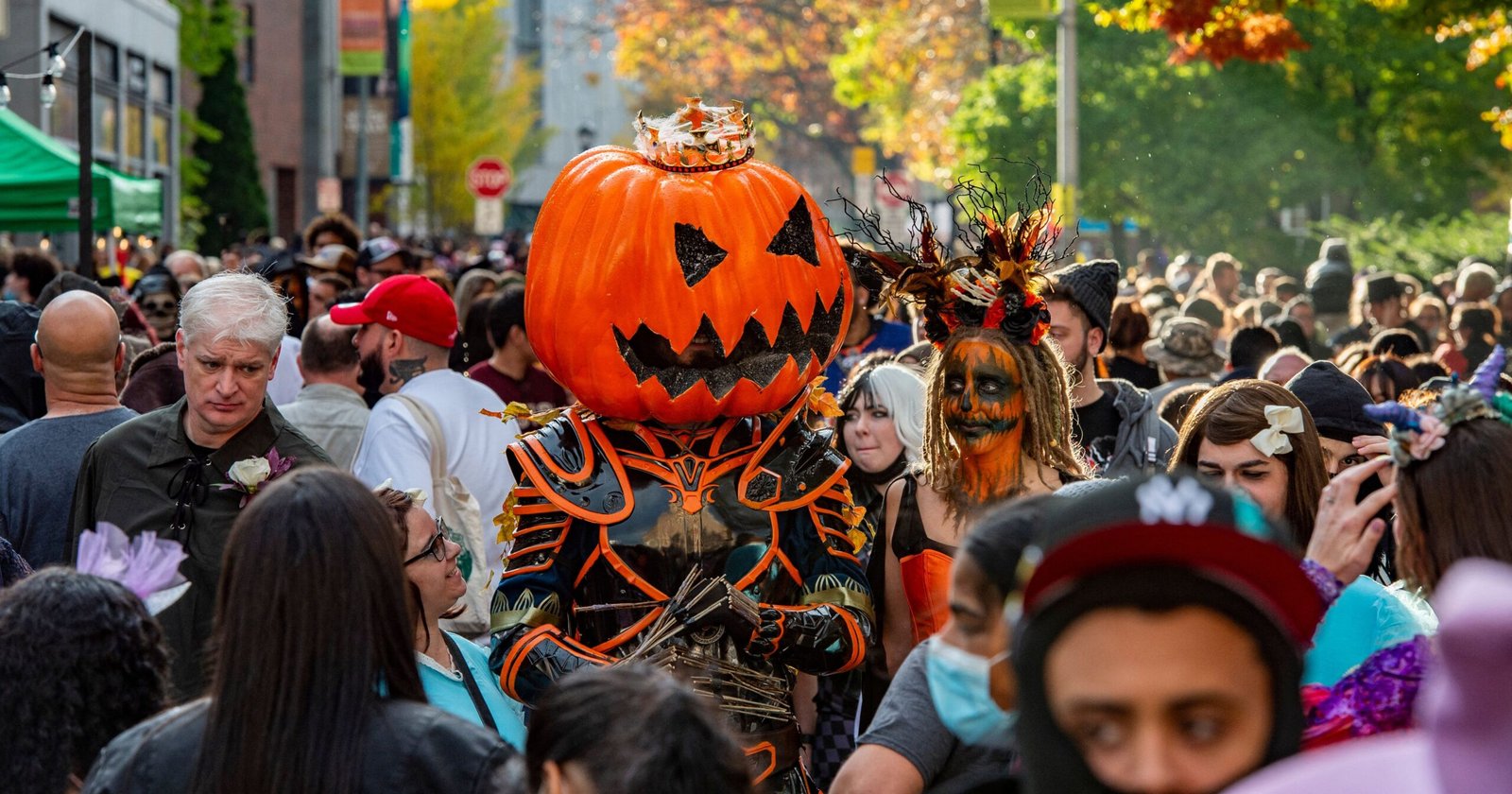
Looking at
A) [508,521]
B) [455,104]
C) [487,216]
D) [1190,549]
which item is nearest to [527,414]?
[508,521]

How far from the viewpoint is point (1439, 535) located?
3084 mm

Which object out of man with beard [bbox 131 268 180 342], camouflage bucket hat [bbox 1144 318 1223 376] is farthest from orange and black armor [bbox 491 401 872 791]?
man with beard [bbox 131 268 180 342]

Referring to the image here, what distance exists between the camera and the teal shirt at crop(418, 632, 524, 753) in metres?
3.93

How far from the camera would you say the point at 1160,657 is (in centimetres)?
198

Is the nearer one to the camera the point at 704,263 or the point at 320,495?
the point at 320,495

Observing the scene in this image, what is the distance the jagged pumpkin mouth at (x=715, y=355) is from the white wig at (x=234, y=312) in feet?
3.99

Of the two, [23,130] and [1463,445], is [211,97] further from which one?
[1463,445]

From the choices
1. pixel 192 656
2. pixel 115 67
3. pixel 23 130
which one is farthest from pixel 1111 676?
pixel 115 67

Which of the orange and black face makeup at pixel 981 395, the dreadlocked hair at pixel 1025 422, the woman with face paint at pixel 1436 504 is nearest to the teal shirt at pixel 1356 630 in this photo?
the woman with face paint at pixel 1436 504

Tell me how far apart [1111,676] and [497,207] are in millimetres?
28802

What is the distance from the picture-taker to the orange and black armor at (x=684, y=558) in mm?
4445

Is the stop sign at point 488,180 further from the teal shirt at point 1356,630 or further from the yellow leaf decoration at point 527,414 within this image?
the teal shirt at point 1356,630

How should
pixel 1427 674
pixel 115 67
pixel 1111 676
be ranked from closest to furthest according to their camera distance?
pixel 1111 676 < pixel 1427 674 < pixel 115 67

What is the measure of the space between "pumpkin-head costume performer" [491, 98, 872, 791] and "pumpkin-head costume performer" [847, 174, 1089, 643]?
0.34 meters
